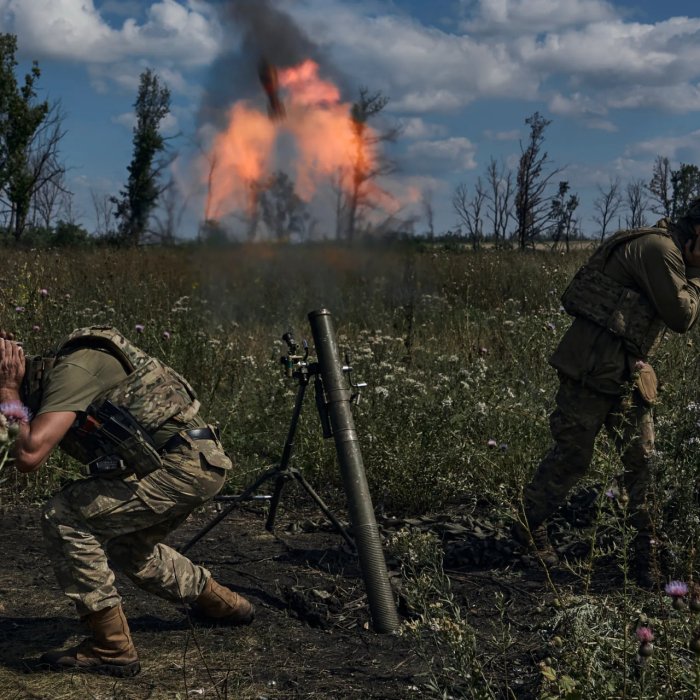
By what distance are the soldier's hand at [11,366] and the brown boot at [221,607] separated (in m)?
1.34

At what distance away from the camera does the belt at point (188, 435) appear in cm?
416

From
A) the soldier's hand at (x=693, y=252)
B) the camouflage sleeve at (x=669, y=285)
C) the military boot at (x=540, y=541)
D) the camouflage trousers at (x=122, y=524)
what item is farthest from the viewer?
the military boot at (x=540, y=541)

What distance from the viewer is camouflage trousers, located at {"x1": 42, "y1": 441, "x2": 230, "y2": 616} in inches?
156

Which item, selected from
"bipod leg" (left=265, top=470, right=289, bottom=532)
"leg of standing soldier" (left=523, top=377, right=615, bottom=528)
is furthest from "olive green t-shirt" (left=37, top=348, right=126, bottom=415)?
"leg of standing soldier" (left=523, top=377, right=615, bottom=528)

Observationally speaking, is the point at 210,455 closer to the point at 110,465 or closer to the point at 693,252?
the point at 110,465

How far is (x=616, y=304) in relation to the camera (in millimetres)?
5051

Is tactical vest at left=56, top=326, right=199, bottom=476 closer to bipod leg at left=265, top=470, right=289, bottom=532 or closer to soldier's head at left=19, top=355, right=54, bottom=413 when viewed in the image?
soldier's head at left=19, top=355, right=54, bottom=413

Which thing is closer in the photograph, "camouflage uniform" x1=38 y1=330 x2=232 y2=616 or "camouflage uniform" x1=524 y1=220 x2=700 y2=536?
"camouflage uniform" x1=38 y1=330 x2=232 y2=616

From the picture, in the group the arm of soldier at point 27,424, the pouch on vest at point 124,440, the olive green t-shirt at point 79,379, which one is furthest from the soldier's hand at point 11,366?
the pouch on vest at point 124,440

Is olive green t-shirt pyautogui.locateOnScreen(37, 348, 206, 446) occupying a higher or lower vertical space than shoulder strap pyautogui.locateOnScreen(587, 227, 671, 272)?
lower

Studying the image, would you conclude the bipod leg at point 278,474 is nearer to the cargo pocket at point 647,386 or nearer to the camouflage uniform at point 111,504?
the camouflage uniform at point 111,504

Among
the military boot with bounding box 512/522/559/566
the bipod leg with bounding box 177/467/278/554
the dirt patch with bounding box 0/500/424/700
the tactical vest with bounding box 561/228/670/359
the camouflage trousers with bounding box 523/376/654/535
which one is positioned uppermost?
the tactical vest with bounding box 561/228/670/359

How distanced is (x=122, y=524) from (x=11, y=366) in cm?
83

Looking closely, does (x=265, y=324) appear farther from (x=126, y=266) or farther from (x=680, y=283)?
(x=680, y=283)
